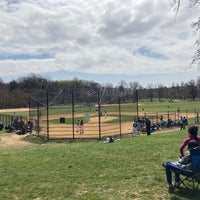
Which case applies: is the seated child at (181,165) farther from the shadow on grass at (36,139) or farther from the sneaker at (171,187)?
the shadow on grass at (36,139)

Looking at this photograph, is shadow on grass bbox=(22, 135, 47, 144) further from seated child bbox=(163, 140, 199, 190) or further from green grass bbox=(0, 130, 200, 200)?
seated child bbox=(163, 140, 199, 190)

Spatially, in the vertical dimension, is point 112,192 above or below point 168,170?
below

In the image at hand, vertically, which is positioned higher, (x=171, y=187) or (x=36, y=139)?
(x=171, y=187)

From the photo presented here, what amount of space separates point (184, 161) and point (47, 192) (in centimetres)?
295

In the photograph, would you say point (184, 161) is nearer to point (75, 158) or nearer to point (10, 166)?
point (75, 158)

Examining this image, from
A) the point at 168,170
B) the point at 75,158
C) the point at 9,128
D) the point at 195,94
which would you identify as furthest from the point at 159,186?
the point at 195,94

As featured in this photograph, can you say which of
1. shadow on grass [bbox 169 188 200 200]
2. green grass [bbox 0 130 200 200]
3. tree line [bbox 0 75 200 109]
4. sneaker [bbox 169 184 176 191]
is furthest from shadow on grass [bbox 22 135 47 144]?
tree line [bbox 0 75 200 109]

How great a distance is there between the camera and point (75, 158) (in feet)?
33.6

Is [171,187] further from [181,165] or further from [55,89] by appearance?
[55,89]

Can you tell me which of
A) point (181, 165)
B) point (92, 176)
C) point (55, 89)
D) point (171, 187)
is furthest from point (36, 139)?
point (55, 89)

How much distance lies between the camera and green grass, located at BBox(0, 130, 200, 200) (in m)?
6.58

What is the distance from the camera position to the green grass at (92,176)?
6.58 metres

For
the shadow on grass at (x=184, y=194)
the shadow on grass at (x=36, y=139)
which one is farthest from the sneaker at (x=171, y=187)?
the shadow on grass at (x=36, y=139)

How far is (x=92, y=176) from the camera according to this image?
794 cm
